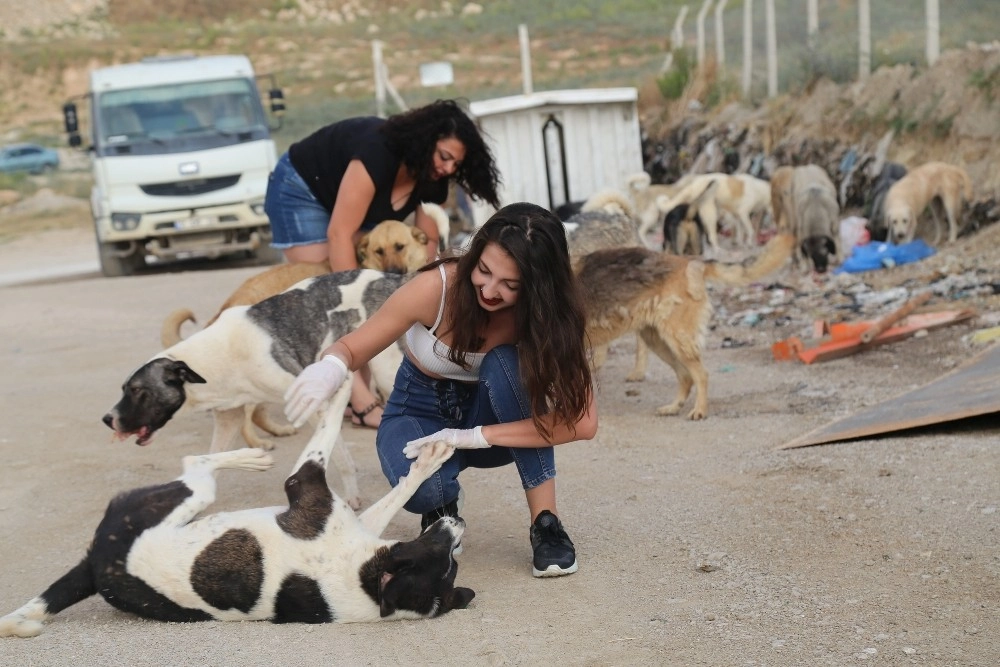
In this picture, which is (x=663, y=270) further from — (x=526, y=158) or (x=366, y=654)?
(x=526, y=158)

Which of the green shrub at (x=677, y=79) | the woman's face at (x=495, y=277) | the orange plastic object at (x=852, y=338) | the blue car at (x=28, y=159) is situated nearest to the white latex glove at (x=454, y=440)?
the woman's face at (x=495, y=277)

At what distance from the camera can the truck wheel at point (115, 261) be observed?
629 inches

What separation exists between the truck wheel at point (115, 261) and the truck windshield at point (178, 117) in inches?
56.1

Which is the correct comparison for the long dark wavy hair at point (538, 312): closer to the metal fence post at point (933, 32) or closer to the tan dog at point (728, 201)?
the tan dog at point (728, 201)

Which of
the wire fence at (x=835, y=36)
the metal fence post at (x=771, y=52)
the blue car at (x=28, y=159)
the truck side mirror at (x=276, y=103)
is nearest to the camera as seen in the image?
the wire fence at (x=835, y=36)

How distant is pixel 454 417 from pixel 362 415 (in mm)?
2242

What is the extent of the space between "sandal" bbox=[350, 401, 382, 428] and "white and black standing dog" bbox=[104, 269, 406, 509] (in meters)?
0.29

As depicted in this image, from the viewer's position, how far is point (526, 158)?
17297 millimetres

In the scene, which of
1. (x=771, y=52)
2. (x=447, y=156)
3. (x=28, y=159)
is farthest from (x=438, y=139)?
(x=28, y=159)

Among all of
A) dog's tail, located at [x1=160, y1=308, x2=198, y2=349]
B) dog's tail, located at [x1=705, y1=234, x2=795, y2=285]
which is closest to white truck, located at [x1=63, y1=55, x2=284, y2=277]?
dog's tail, located at [x1=160, y1=308, x2=198, y2=349]

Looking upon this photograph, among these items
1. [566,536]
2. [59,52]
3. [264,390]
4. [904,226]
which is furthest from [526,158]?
[59,52]

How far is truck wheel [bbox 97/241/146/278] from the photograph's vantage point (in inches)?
629

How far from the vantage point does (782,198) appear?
14.1m

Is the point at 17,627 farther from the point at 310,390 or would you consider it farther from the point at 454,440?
the point at 454,440
